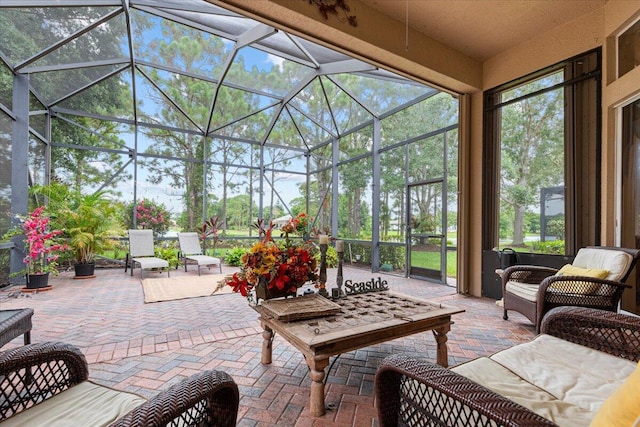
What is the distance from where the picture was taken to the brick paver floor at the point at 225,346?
1.81 m

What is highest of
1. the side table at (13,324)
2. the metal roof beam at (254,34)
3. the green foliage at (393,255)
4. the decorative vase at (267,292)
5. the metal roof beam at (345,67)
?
the metal roof beam at (254,34)

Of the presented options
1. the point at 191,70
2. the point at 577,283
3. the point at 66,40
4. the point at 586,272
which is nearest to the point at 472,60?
the point at 586,272

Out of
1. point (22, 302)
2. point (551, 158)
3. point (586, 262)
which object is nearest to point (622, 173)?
point (551, 158)

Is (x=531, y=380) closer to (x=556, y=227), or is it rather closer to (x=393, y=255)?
(x=556, y=227)

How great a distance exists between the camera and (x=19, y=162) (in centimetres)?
514

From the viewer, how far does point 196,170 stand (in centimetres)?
859

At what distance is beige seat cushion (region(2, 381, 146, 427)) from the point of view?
996 millimetres

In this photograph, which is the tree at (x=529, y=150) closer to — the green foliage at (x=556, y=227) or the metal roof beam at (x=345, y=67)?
the green foliage at (x=556, y=227)

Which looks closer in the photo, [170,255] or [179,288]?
[179,288]

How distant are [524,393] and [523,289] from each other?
85.6 inches

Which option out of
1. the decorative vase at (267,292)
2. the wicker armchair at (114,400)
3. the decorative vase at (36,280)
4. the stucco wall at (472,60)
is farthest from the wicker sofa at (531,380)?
the decorative vase at (36,280)

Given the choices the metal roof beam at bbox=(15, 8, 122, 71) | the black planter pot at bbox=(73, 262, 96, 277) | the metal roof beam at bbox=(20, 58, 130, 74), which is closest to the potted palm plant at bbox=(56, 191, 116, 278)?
the black planter pot at bbox=(73, 262, 96, 277)

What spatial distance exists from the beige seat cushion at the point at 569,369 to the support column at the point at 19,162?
694 centimetres

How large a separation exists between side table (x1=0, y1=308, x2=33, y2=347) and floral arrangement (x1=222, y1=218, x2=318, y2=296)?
1134 mm
